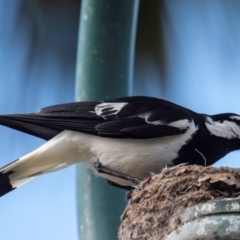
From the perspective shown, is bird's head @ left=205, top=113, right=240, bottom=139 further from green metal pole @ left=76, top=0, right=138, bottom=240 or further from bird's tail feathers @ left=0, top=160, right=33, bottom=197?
bird's tail feathers @ left=0, top=160, right=33, bottom=197

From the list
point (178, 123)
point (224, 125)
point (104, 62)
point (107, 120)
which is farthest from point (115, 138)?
point (224, 125)

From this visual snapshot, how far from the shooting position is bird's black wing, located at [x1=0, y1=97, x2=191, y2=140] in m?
4.40

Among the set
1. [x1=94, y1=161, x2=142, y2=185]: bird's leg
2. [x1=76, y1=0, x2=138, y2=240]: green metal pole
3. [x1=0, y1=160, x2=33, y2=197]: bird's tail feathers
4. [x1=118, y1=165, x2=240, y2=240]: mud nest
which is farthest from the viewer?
[x1=0, y1=160, x2=33, y2=197]: bird's tail feathers

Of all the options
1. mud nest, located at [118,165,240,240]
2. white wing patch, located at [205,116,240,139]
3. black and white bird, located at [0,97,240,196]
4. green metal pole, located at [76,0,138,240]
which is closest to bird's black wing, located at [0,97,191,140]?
black and white bird, located at [0,97,240,196]

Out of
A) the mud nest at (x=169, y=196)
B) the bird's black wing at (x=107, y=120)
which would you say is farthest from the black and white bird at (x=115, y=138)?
the mud nest at (x=169, y=196)

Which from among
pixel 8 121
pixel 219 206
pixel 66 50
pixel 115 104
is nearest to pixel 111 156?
pixel 115 104

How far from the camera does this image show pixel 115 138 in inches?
176

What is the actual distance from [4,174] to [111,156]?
698mm

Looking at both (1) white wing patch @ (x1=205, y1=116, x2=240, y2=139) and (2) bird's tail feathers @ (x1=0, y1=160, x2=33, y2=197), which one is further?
(1) white wing patch @ (x1=205, y1=116, x2=240, y2=139)

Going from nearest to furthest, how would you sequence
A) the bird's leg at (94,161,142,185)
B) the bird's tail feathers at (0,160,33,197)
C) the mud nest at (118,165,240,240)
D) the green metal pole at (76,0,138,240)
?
the mud nest at (118,165,240,240), the green metal pole at (76,0,138,240), the bird's leg at (94,161,142,185), the bird's tail feathers at (0,160,33,197)

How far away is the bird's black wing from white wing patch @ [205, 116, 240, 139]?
0.66 feet

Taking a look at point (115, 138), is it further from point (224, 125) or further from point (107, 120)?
point (224, 125)

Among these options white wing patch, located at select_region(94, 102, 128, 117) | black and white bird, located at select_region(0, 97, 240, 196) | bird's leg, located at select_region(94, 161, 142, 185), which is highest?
white wing patch, located at select_region(94, 102, 128, 117)

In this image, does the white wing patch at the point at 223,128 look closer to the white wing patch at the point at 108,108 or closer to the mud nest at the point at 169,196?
the white wing patch at the point at 108,108
